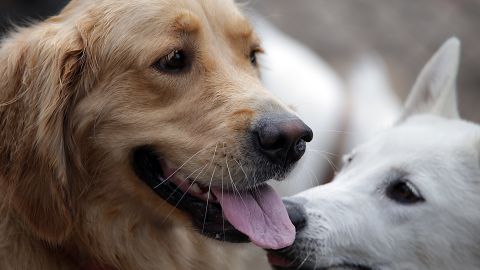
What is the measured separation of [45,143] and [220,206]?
2.40 feet

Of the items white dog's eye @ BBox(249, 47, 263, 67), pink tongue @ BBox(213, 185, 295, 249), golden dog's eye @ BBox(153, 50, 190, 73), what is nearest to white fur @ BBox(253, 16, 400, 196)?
white dog's eye @ BBox(249, 47, 263, 67)

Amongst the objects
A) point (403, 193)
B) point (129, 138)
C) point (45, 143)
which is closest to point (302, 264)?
point (403, 193)

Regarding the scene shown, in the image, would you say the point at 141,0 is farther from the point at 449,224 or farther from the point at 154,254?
the point at 449,224

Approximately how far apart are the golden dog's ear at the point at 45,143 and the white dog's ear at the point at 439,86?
73.1 inches

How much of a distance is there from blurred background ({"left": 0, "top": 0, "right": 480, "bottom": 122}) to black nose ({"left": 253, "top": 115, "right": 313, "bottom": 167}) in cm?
464

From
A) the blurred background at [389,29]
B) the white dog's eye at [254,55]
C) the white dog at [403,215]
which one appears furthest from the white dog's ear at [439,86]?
the blurred background at [389,29]

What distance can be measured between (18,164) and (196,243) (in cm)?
91

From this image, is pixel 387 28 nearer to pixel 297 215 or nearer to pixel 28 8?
pixel 28 8

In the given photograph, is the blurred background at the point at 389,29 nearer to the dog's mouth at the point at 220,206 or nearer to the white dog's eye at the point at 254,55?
the white dog's eye at the point at 254,55

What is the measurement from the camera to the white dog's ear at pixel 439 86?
3.99 m

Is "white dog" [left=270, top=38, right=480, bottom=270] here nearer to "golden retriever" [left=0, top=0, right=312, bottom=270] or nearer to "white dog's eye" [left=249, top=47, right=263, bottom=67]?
"golden retriever" [left=0, top=0, right=312, bottom=270]

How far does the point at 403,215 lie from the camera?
3455 mm

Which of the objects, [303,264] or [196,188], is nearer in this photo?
[196,188]

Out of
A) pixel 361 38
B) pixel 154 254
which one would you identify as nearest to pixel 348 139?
pixel 361 38
